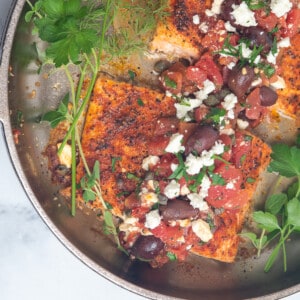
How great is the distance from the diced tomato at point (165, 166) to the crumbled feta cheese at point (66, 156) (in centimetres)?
65

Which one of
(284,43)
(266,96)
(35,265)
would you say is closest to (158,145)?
(266,96)

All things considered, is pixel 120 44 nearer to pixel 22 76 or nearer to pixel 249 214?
pixel 22 76

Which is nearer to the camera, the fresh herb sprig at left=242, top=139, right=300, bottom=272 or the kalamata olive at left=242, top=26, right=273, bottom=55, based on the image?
the kalamata olive at left=242, top=26, right=273, bottom=55

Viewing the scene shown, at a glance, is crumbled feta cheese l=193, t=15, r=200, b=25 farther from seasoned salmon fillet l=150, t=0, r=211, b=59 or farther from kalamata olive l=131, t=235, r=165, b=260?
kalamata olive l=131, t=235, r=165, b=260

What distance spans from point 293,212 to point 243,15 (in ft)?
4.53

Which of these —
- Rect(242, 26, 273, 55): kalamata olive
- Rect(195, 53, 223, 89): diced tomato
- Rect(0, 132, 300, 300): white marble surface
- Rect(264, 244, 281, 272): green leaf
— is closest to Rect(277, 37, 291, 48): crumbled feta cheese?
Rect(242, 26, 273, 55): kalamata olive

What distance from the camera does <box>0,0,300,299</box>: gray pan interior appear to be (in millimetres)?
3574

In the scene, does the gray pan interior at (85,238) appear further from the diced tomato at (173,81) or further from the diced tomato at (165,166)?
the diced tomato at (173,81)

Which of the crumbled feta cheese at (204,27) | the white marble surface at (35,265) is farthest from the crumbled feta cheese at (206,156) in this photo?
the white marble surface at (35,265)

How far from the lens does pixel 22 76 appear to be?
3752mm

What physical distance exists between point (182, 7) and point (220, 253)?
175 centimetres

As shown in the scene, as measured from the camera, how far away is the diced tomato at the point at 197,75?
3.69 meters

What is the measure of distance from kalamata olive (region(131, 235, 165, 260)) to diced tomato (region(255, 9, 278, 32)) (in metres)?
1.62

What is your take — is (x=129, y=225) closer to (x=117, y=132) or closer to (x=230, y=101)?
(x=117, y=132)
